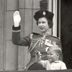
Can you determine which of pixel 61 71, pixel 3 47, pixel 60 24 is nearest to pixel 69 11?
pixel 60 24

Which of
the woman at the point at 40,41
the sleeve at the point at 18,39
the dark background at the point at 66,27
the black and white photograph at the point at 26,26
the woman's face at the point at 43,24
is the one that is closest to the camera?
the sleeve at the point at 18,39

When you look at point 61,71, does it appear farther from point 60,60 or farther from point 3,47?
point 3,47

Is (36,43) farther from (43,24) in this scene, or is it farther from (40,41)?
(43,24)

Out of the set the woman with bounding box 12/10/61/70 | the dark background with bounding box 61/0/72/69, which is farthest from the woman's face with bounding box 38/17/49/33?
the dark background with bounding box 61/0/72/69

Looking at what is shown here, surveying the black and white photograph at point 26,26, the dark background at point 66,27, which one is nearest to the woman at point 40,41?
the black and white photograph at point 26,26

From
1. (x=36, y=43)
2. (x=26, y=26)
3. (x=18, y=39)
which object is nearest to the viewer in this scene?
(x=18, y=39)

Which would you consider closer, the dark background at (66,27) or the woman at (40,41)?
the woman at (40,41)

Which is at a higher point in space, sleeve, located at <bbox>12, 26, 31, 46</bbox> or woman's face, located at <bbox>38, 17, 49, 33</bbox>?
woman's face, located at <bbox>38, 17, 49, 33</bbox>

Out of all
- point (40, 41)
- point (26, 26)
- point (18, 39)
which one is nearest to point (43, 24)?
point (40, 41)

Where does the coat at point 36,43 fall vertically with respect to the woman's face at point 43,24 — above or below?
below

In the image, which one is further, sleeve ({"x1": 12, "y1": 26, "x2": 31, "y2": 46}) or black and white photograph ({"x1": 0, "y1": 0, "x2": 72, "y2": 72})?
black and white photograph ({"x1": 0, "y1": 0, "x2": 72, "y2": 72})

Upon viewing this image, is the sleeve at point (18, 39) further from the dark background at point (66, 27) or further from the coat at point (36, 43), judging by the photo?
the dark background at point (66, 27)

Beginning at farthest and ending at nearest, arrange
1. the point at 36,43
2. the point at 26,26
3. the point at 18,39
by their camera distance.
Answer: the point at 26,26 < the point at 36,43 < the point at 18,39

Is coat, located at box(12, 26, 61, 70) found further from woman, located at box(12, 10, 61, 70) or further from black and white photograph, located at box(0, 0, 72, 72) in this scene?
black and white photograph, located at box(0, 0, 72, 72)
